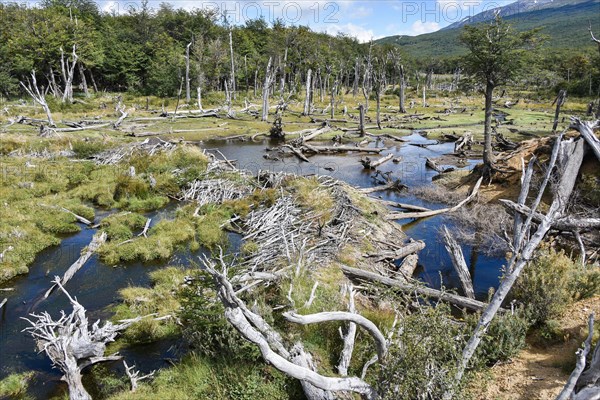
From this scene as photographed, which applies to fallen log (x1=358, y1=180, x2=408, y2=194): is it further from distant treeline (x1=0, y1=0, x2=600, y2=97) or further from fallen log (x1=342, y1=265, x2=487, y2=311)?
distant treeline (x1=0, y1=0, x2=600, y2=97)

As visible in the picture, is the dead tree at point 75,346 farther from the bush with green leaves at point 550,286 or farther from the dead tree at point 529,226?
the bush with green leaves at point 550,286

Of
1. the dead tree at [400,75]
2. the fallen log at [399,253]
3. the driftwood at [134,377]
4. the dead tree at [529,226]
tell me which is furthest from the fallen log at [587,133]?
the dead tree at [400,75]

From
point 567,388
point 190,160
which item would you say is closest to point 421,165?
point 190,160

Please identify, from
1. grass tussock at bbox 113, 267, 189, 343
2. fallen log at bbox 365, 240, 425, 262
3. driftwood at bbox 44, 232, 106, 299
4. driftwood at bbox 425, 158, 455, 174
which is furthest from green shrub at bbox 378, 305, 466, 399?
driftwood at bbox 425, 158, 455, 174

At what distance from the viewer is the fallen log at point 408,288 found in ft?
34.4

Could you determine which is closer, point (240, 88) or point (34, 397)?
point (34, 397)

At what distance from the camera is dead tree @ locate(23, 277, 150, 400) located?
850cm

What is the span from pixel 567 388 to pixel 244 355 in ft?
18.5

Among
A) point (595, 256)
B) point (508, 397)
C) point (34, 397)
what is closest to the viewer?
point (508, 397)

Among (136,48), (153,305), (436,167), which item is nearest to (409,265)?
(153,305)

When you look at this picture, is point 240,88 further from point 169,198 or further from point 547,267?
point 547,267

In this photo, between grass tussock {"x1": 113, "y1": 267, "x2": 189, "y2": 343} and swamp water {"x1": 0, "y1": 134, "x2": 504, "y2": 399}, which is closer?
swamp water {"x1": 0, "y1": 134, "x2": 504, "y2": 399}

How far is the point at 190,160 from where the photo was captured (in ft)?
83.6

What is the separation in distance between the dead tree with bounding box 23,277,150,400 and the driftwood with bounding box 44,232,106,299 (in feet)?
11.3
